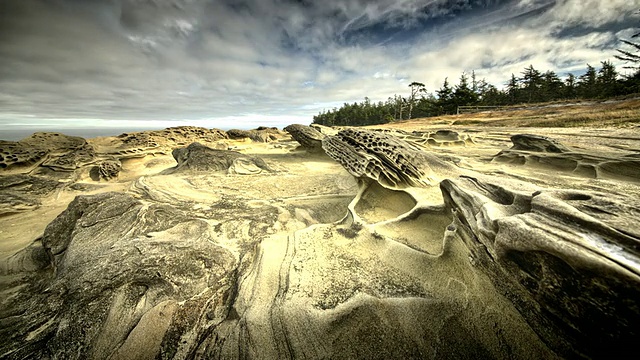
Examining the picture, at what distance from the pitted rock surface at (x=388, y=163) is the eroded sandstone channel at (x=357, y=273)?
3cm

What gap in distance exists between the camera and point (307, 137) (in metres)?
9.73

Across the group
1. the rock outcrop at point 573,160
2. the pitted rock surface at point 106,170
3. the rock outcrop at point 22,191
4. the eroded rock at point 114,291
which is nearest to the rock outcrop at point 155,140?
the pitted rock surface at point 106,170

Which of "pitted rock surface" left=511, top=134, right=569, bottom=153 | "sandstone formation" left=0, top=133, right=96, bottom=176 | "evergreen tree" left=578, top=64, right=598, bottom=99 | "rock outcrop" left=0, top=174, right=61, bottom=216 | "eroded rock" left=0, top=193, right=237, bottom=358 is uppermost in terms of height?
"evergreen tree" left=578, top=64, right=598, bottom=99

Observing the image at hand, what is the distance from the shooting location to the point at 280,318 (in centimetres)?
183

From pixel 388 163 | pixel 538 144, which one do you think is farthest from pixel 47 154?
pixel 538 144

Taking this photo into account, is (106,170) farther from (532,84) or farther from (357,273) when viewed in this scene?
(532,84)

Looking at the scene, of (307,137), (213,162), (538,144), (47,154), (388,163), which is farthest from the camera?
(307,137)

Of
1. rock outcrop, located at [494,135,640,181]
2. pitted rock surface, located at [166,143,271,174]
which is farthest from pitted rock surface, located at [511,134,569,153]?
pitted rock surface, located at [166,143,271,174]

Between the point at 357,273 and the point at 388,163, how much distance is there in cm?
207

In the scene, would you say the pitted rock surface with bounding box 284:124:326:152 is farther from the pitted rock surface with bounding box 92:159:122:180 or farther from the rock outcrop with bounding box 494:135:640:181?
the pitted rock surface with bounding box 92:159:122:180

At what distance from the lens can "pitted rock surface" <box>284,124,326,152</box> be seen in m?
9.54

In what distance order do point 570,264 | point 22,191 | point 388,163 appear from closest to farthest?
point 570,264, point 388,163, point 22,191

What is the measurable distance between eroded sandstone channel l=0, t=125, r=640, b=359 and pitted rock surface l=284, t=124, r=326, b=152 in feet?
18.2

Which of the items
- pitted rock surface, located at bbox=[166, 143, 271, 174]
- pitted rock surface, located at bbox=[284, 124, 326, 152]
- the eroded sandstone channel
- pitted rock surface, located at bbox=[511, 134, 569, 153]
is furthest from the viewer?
pitted rock surface, located at bbox=[284, 124, 326, 152]
